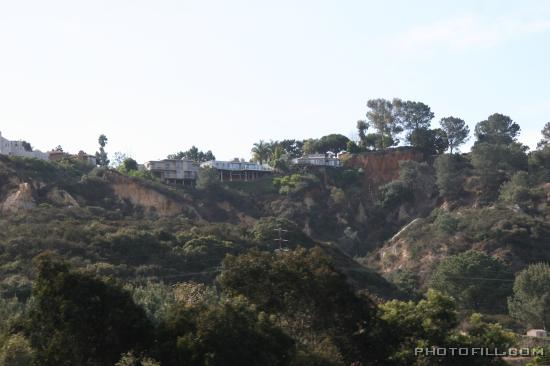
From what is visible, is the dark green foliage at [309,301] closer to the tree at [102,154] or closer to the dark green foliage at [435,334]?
the dark green foliage at [435,334]

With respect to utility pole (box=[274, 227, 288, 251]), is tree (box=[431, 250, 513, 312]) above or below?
below

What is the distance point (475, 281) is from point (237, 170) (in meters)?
42.4

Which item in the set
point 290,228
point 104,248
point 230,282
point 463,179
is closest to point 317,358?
point 230,282

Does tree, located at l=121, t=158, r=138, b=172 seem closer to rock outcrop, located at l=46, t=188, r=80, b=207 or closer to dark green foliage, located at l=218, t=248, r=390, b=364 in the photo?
rock outcrop, located at l=46, t=188, r=80, b=207

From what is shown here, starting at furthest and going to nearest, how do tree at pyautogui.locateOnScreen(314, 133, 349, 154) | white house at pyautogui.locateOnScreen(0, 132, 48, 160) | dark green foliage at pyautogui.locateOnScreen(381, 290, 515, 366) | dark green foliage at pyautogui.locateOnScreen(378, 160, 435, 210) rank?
tree at pyautogui.locateOnScreen(314, 133, 349, 154) < white house at pyautogui.locateOnScreen(0, 132, 48, 160) < dark green foliage at pyautogui.locateOnScreen(378, 160, 435, 210) < dark green foliage at pyautogui.locateOnScreen(381, 290, 515, 366)

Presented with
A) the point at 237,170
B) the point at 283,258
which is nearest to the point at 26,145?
the point at 237,170

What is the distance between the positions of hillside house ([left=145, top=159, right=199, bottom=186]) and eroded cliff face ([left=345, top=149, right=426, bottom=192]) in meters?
18.0

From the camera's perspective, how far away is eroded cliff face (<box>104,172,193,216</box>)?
71.2 m

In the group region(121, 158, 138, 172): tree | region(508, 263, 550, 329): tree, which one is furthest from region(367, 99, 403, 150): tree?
region(508, 263, 550, 329): tree

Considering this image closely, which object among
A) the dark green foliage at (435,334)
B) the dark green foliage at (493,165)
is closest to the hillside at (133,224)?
the dark green foliage at (435,334)

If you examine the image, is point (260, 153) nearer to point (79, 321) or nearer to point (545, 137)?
point (545, 137)

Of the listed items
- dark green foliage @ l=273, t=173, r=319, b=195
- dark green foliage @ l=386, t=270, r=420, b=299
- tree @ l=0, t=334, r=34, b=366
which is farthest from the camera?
dark green foliage @ l=273, t=173, r=319, b=195

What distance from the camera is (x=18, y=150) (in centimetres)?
8706

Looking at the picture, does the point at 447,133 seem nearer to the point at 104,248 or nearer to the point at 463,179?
the point at 463,179
